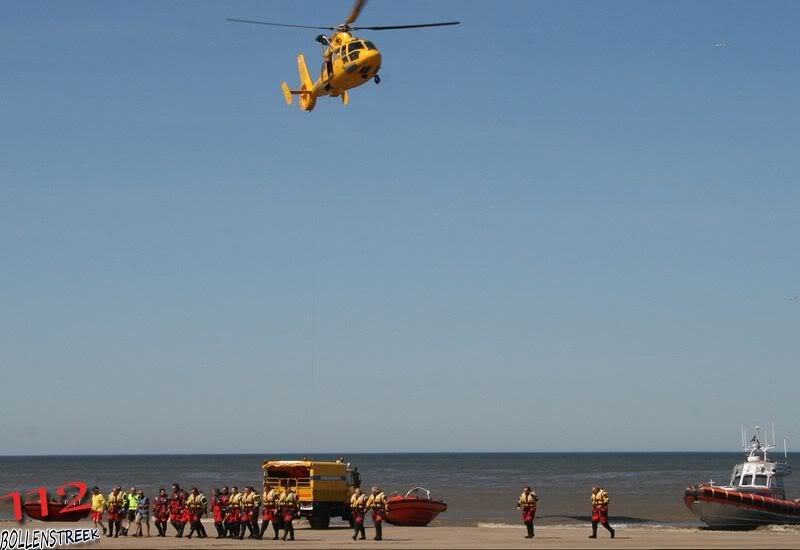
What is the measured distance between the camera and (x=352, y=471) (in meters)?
35.9

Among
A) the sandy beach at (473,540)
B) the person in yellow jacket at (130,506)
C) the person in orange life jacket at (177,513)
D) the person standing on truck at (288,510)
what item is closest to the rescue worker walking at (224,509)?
the sandy beach at (473,540)

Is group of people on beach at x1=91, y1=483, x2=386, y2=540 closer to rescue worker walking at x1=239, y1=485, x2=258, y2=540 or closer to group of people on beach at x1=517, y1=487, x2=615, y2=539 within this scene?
rescue worker walking at x1=239, y1=485, x2=258, y2=540

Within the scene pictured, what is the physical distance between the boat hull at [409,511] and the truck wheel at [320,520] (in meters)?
3.73

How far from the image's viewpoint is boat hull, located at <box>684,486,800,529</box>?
40219 millimetres

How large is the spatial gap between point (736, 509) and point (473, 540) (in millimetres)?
12685

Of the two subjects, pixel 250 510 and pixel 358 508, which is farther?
pixel 250 510

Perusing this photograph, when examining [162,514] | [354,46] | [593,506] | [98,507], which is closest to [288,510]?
[162,514]

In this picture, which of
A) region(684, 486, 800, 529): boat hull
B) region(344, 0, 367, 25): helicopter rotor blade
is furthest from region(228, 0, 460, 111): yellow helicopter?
region(684, 486, 800, 529): boat hull

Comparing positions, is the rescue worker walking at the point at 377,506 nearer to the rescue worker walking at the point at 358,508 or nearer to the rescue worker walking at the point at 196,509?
the rescue worker walking at the point at 358,508

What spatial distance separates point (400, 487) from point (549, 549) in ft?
246

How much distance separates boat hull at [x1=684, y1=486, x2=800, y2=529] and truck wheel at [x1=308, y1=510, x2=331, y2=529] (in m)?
13.6

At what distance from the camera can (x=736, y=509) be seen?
Result: 4022cm

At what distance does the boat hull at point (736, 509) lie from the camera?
4022 cm

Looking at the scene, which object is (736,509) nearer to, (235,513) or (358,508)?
(358,508)
